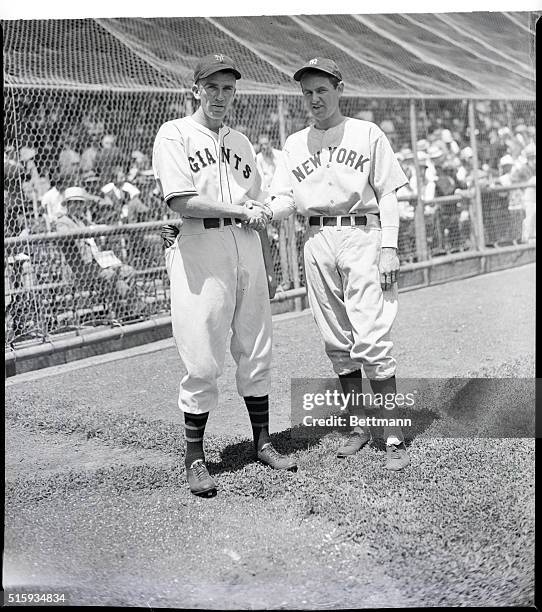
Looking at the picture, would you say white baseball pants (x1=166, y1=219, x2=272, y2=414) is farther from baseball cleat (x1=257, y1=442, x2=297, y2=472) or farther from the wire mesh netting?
the wire mesh netting

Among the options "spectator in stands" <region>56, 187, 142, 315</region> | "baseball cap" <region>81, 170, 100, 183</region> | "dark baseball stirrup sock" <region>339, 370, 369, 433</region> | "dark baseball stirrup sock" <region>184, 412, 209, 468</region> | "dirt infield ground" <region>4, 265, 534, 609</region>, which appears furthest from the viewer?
"baseball cap" <region>81, 170, 100, 183</region>

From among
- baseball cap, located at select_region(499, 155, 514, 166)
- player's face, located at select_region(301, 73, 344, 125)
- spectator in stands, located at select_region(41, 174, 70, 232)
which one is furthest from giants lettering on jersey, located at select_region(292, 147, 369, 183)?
baseball cap, located at select_region(499, 155, 514, 166)

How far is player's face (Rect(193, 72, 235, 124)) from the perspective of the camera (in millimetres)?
3234

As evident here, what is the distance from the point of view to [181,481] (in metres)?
3.48

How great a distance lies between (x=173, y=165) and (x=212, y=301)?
574mm

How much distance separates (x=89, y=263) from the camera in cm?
557

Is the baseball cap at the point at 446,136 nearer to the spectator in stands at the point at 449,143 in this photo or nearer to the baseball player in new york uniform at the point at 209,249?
the spectator in stands at the point at 449,143

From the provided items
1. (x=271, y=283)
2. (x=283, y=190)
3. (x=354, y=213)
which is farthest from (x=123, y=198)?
(x=354, y=213)

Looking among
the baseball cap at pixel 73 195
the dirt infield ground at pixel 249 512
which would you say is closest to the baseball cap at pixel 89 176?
the baseball cap at pixel 73 195

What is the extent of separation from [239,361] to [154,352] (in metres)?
1.27

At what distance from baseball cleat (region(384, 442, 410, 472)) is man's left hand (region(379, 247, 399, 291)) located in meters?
0.73

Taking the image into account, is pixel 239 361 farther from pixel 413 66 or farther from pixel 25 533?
pixel 413 66

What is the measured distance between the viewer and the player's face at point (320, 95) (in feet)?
11.3

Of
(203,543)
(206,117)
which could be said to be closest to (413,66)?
(206,117)
